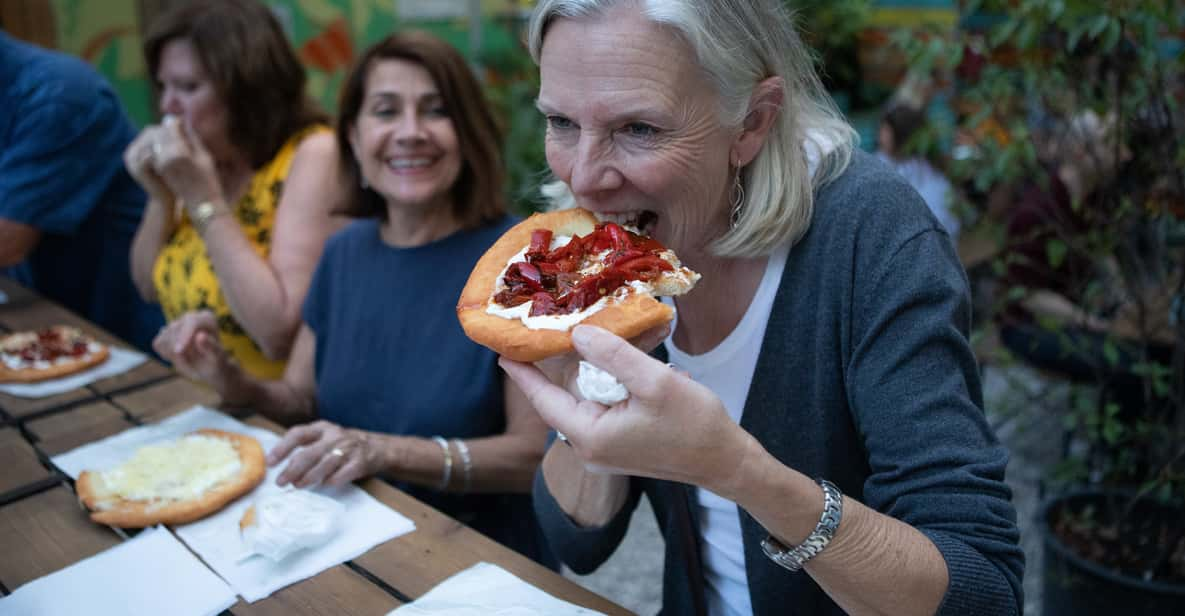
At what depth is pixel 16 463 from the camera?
2088 millimetres

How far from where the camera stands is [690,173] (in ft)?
4.91

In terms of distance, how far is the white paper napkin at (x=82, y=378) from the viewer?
254 centimetres

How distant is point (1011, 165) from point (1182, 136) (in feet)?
2.07

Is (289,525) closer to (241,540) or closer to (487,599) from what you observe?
(241,540)

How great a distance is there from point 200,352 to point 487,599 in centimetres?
136

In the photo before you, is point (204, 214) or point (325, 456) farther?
point (204, 214)

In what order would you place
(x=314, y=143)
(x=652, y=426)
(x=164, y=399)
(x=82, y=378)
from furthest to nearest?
(x=314, y=143) < (x=82, y=378) < (x=164, y=399) < (x=652, y=426)

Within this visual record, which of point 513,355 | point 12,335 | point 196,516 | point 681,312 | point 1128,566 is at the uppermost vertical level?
point 513,355

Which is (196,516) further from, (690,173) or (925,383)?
(925,383)

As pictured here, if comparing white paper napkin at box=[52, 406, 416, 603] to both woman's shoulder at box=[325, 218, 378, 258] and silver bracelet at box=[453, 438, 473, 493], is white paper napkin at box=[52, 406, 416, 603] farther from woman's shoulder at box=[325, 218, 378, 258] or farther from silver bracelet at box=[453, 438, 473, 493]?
woman's shoulder at box=[325, 218, 378, 258]

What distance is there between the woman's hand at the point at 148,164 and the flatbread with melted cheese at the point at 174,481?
1476 mm

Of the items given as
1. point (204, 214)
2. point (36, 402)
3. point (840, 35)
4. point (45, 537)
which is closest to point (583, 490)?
point (45, 537)

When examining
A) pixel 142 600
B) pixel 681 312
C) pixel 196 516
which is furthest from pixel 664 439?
pixel 196 516

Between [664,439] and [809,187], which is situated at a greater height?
[809,187]
